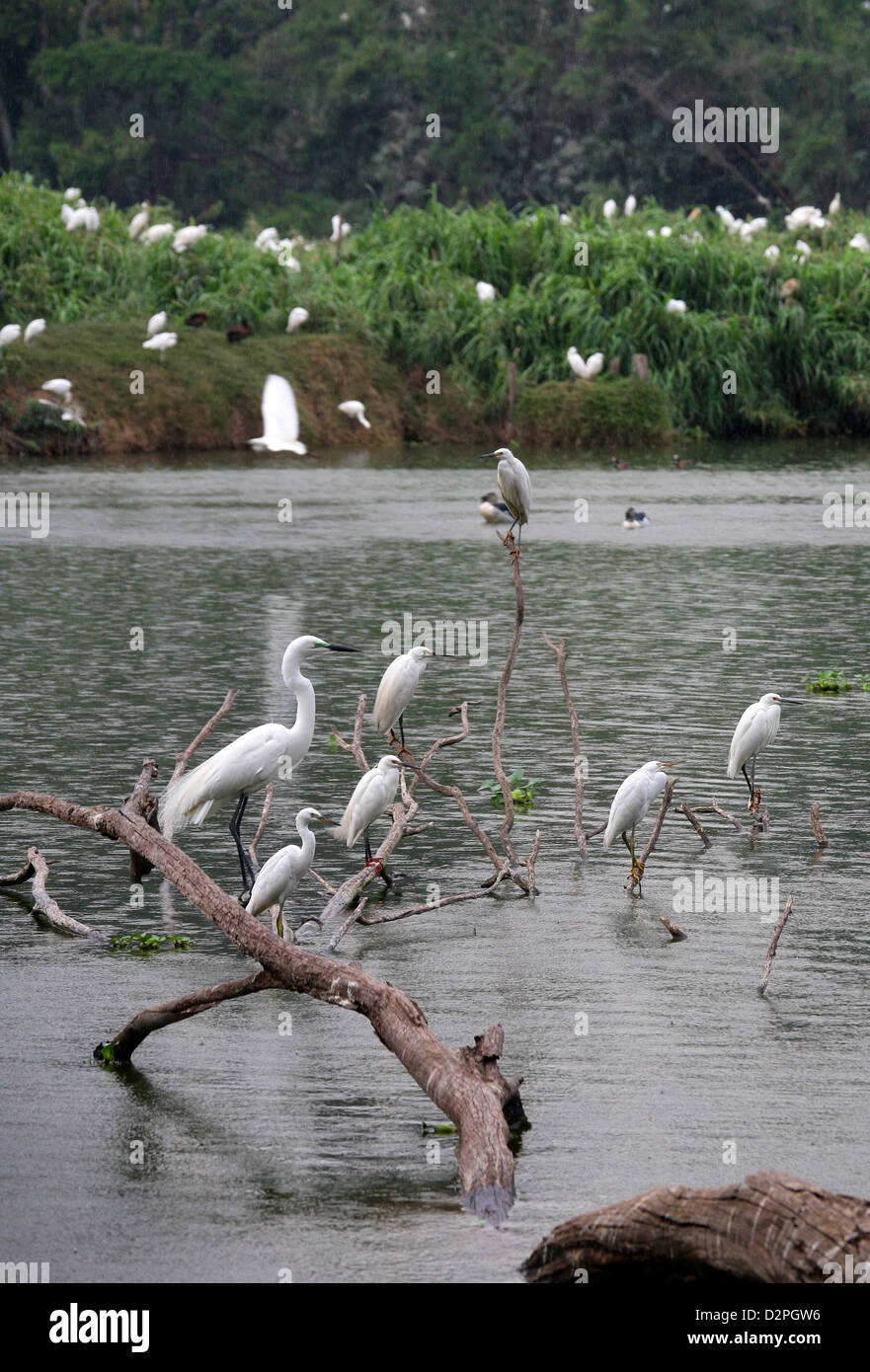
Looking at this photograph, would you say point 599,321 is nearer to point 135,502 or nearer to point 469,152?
point 135,502

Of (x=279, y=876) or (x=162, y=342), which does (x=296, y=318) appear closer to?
(x=162, y=342)

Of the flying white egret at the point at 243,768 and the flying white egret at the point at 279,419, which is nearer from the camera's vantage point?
the flying white egret at the point at 243,768

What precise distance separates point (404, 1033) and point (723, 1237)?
64.3 inches

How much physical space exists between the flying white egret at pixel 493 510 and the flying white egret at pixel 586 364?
11.0 m

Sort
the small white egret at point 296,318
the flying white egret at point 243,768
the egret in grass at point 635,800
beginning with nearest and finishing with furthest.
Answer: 1. the flying white egret at point 243,768
2. the egret in grass at point 635,800
3. the small white egret at point 296,318

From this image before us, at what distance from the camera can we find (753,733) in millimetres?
10484

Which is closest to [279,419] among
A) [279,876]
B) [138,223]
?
[279,876]

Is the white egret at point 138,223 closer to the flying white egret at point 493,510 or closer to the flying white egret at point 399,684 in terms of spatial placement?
the flying white egret at point 493,510

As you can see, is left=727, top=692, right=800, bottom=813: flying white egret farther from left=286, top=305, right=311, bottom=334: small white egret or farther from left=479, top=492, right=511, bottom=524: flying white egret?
left=286, top=305, right=311, bottom=334: small white egret

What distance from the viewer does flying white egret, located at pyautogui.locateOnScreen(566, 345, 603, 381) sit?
116ft

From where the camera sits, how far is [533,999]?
304 inches

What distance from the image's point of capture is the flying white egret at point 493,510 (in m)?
24.6

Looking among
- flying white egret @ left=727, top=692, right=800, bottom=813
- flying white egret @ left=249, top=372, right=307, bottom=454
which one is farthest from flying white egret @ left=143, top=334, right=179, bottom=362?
flying white egret @ left=727, top=692, right=800, bottom=813

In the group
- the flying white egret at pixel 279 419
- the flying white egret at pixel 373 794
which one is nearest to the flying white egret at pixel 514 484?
the flying white egret at pixel 279 419
